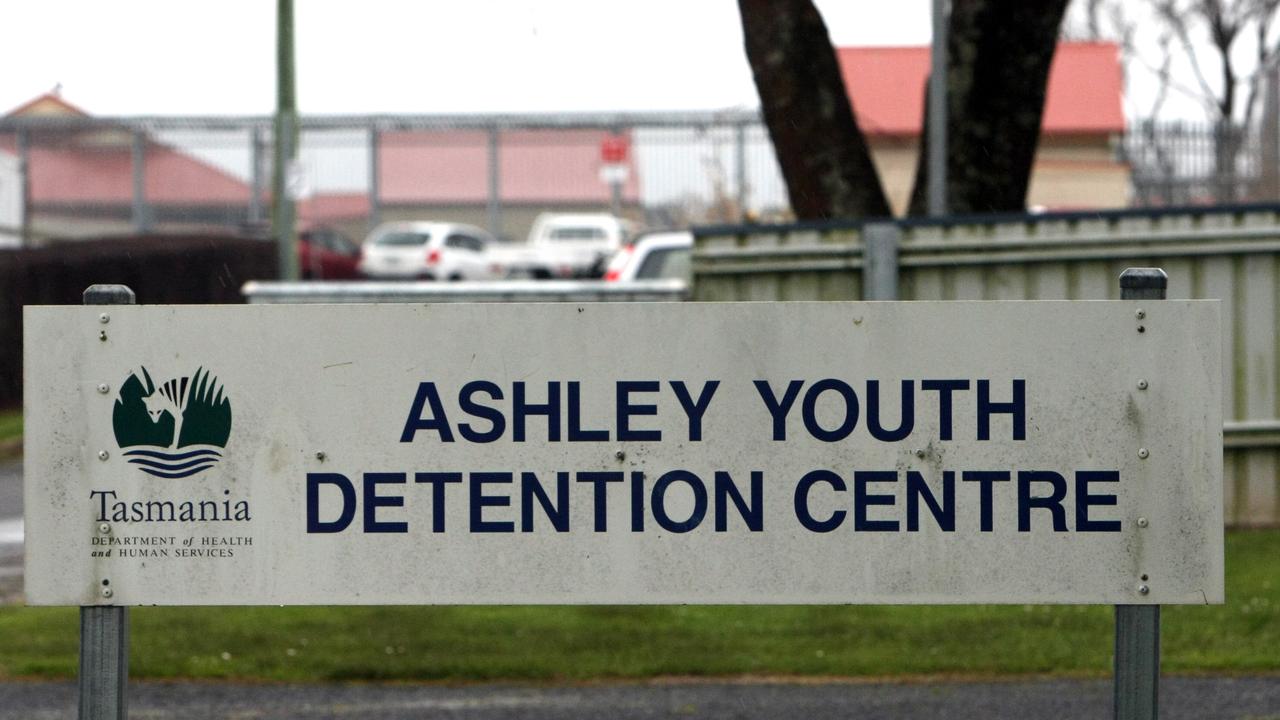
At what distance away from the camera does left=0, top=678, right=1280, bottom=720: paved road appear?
596 cm

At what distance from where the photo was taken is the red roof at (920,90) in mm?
35656

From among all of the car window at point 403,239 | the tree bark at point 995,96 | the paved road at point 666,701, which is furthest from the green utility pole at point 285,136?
the paved road at point 666,701

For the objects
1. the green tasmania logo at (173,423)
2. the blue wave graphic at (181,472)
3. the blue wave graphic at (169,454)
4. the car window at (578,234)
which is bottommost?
the blue wave graphic at (181,472)

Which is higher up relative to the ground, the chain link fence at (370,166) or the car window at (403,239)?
the chain link fence at (370,166)

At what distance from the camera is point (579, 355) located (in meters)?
3.85

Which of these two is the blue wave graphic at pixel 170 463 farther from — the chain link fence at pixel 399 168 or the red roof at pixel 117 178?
the red roof at pixel 117 178

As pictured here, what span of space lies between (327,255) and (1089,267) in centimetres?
3005

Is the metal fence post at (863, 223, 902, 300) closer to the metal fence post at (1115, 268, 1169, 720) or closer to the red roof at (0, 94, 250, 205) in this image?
the metal fence post at (1115, 268, 1169, 720)

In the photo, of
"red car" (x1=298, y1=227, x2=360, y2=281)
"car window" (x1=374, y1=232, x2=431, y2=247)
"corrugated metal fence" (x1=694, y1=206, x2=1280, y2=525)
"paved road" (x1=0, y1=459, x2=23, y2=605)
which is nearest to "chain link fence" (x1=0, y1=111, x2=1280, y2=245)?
"red car" (x1=298, y1=227, x2=360, y2=281)

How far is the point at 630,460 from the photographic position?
3.86 metres

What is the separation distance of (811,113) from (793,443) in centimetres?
771

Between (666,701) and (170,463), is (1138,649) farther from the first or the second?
(666,701)

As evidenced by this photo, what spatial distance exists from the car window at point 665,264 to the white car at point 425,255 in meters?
23.5

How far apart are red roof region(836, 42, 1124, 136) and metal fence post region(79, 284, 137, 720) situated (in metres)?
31.4
